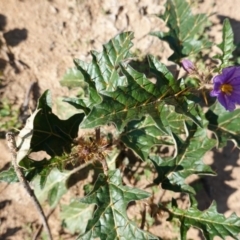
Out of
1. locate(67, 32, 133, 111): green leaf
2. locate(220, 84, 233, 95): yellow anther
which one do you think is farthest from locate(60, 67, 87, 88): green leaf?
locate(220, 84, 233, 95): yellow anther

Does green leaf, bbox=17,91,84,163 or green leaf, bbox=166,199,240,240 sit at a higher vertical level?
green leaf, bbox=17,91,84,163

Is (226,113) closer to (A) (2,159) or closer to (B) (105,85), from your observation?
(B) (105,85)

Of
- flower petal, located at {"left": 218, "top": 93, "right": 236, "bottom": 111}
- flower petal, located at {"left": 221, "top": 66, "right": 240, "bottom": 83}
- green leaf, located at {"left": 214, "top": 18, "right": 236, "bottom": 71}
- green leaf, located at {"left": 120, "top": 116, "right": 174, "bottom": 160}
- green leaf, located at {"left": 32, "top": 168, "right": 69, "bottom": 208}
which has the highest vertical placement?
green leaf, located at {"left": 214, "top": 18, "right": 236, "bottom": 71}

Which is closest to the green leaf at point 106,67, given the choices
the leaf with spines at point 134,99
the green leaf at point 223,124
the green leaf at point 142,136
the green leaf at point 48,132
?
the leaf with spines at point 134,99

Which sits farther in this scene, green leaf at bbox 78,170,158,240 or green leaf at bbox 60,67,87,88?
green leaf at bbox 60,67,87,88

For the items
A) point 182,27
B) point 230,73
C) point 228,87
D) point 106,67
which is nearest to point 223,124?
point 228,87

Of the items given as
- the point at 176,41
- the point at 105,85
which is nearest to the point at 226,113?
the point at 176,41

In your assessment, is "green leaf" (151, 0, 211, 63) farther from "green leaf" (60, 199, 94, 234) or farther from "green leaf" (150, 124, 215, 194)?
"green leaf" (60, 199, 94, 234)
